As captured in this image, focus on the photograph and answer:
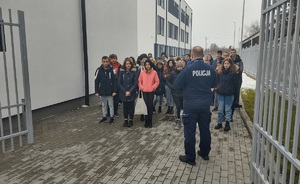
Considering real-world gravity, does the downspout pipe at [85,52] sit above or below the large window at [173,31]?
below

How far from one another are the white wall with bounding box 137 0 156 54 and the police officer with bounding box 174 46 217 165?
15117 millimetres

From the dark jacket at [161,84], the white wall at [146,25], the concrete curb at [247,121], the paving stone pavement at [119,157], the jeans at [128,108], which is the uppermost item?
the white wall at [146,25]

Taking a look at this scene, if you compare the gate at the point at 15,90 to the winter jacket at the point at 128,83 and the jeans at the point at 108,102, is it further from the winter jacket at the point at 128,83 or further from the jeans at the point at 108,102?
the winter jacket at the point at 128,83

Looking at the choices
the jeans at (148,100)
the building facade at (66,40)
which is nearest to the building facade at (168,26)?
the building facade at (66,40)

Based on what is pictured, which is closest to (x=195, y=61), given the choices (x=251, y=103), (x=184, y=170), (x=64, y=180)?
(x=184, y=170)

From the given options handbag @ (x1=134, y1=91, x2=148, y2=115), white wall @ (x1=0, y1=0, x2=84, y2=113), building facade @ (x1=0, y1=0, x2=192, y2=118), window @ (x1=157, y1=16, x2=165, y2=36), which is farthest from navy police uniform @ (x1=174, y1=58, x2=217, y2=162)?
window @ (x1=157, y1=16, x2=165, y2=36)

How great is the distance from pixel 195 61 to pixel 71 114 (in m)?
5.22

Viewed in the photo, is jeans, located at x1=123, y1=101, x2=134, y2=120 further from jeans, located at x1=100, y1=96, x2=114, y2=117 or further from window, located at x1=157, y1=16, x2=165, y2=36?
window, located at x1=157, y1=16, x2=165, y2=36

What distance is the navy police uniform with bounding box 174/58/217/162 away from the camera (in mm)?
4332

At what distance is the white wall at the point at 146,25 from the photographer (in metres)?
19.5

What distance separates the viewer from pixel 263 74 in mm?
3578

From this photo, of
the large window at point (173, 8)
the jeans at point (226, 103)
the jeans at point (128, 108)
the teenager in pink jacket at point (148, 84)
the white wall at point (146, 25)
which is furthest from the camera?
the large window at point (173, 8)

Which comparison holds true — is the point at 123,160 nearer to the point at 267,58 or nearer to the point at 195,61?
the point at 195,61

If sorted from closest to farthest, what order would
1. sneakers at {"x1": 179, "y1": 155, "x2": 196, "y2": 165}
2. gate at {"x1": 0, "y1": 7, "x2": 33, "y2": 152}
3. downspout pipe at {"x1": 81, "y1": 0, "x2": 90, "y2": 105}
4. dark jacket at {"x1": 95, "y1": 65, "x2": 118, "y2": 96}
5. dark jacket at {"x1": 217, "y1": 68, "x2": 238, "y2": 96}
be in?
sneakers at {"x1": 179, "y1": 155, "x2": 196, "y2": 165} → gate at {"x1": 0, "y1": 7, "x2": 33, "y2": 152} → dark jacket at {"x1": 217, "y1": 68, "x2": 238, "y2": 96} → dark jacket at {"x1": 95, "y1": 65, "x2": 118, "y2": 96} → downspout pipe at {"x1": 81, "y1": 0, "x2": 90, "y2": 105}
